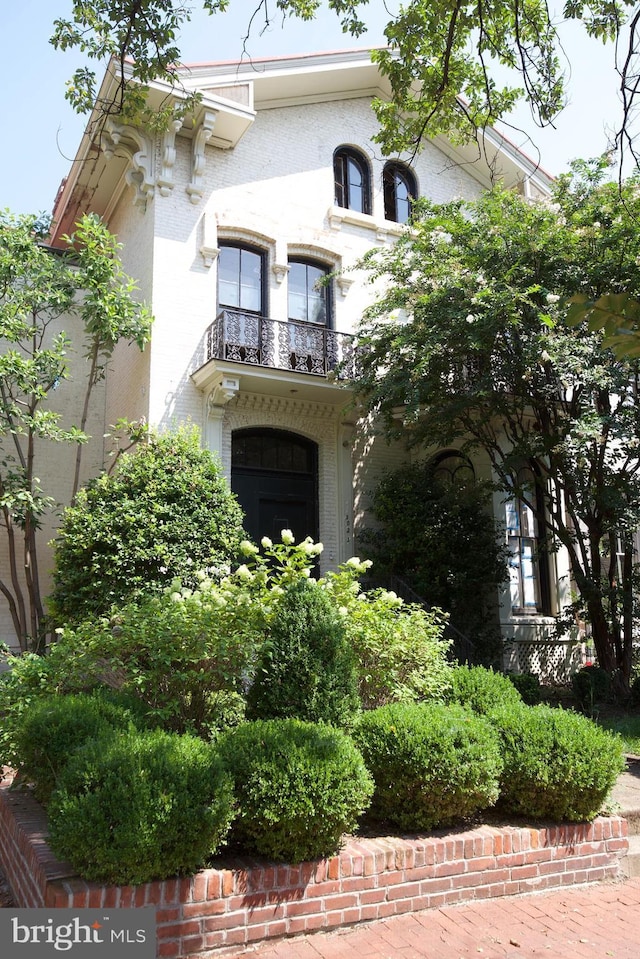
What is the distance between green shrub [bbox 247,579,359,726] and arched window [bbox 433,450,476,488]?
27.3ft

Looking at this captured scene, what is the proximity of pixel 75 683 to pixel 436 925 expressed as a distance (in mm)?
3174

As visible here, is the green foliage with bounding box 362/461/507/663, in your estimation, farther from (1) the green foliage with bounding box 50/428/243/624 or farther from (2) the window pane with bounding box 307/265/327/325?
(2) the window pane with bounding box 307/265/327/325

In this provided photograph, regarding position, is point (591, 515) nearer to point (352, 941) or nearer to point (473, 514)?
point (473, 514)

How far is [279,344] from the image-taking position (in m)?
12.3

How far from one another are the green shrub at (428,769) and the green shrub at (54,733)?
166 cm

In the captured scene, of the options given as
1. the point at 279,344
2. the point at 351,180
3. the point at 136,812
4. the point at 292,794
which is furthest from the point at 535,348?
the point at 136,812

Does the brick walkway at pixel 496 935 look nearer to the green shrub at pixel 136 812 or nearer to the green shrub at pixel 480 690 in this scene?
the green shrub at pixel 136 812

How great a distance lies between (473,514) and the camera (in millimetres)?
12180

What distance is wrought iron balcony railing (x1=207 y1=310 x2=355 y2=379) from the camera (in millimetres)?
11883

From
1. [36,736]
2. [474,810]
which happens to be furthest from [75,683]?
[474,810]

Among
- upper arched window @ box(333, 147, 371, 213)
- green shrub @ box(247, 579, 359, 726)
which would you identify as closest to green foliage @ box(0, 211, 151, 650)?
upper arched window @ box(333, 147, 371, 213)

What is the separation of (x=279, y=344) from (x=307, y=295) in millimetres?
1811

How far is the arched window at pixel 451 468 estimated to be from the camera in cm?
1373

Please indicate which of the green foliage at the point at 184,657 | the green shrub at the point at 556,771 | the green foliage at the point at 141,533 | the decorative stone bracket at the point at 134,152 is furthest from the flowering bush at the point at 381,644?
the decorative stone bracket at the point at 134,152
